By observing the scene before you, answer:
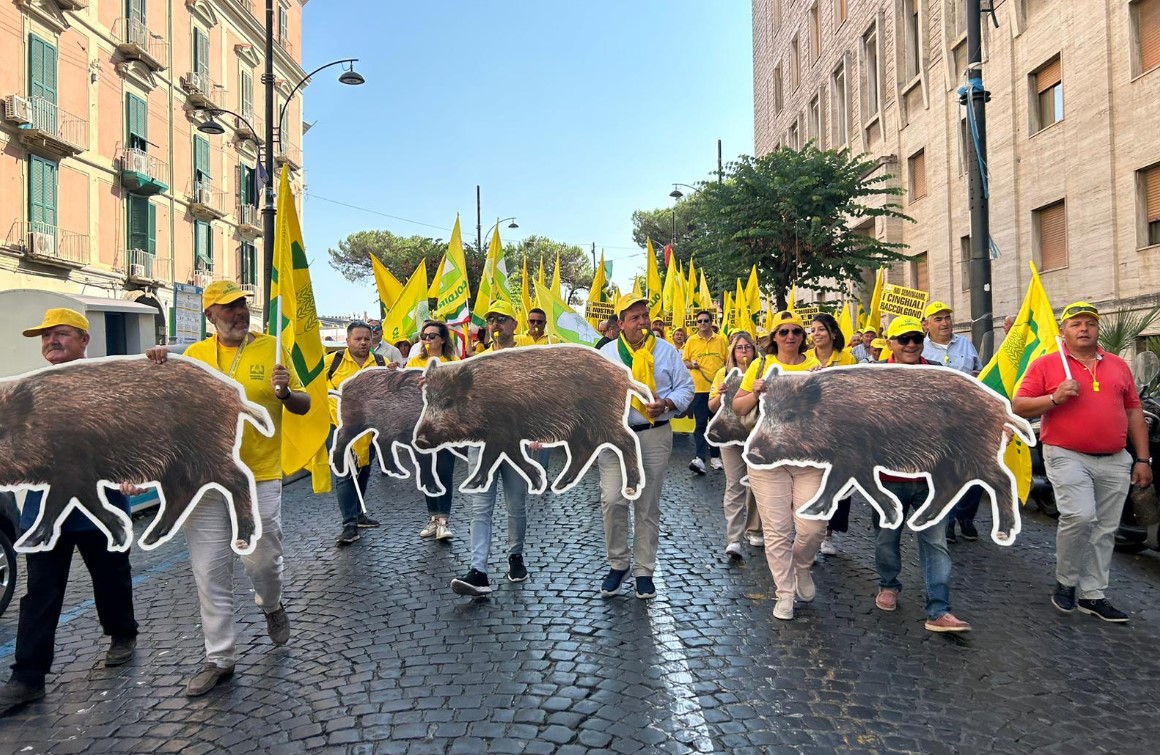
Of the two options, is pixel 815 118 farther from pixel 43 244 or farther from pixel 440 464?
pixel 440 464

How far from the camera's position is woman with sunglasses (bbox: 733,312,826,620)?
4.68 m

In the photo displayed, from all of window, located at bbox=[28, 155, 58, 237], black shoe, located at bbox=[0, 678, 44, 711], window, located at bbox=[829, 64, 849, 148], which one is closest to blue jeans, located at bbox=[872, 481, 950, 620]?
black shoe, located at bbox=[0, 678, 44, 711]

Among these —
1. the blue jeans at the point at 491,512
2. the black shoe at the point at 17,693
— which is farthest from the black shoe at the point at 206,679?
the blue jeans at the point at 491,512

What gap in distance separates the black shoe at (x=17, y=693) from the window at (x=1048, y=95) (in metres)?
17.8

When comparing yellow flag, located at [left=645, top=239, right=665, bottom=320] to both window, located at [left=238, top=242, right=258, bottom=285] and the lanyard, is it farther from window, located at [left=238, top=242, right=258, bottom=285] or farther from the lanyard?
window, located at [left=238, top=242, right=258, bottom=285]

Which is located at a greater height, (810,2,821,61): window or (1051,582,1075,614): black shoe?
(810,2,821,61): window

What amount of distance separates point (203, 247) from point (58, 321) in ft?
92.8

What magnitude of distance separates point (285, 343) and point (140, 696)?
1.92 meters

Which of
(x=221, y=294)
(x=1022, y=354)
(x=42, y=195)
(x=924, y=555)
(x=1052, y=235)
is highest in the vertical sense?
(x=42, y=195)

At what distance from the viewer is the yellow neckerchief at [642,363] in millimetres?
5023

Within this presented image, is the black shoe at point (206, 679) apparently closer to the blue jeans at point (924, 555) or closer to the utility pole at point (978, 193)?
the blue jeans at point (924, 555)

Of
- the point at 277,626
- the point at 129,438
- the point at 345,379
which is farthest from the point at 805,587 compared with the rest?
the point at 345,379

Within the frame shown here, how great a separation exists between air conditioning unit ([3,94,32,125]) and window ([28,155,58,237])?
1206 mm

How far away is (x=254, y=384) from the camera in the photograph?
163 inches
